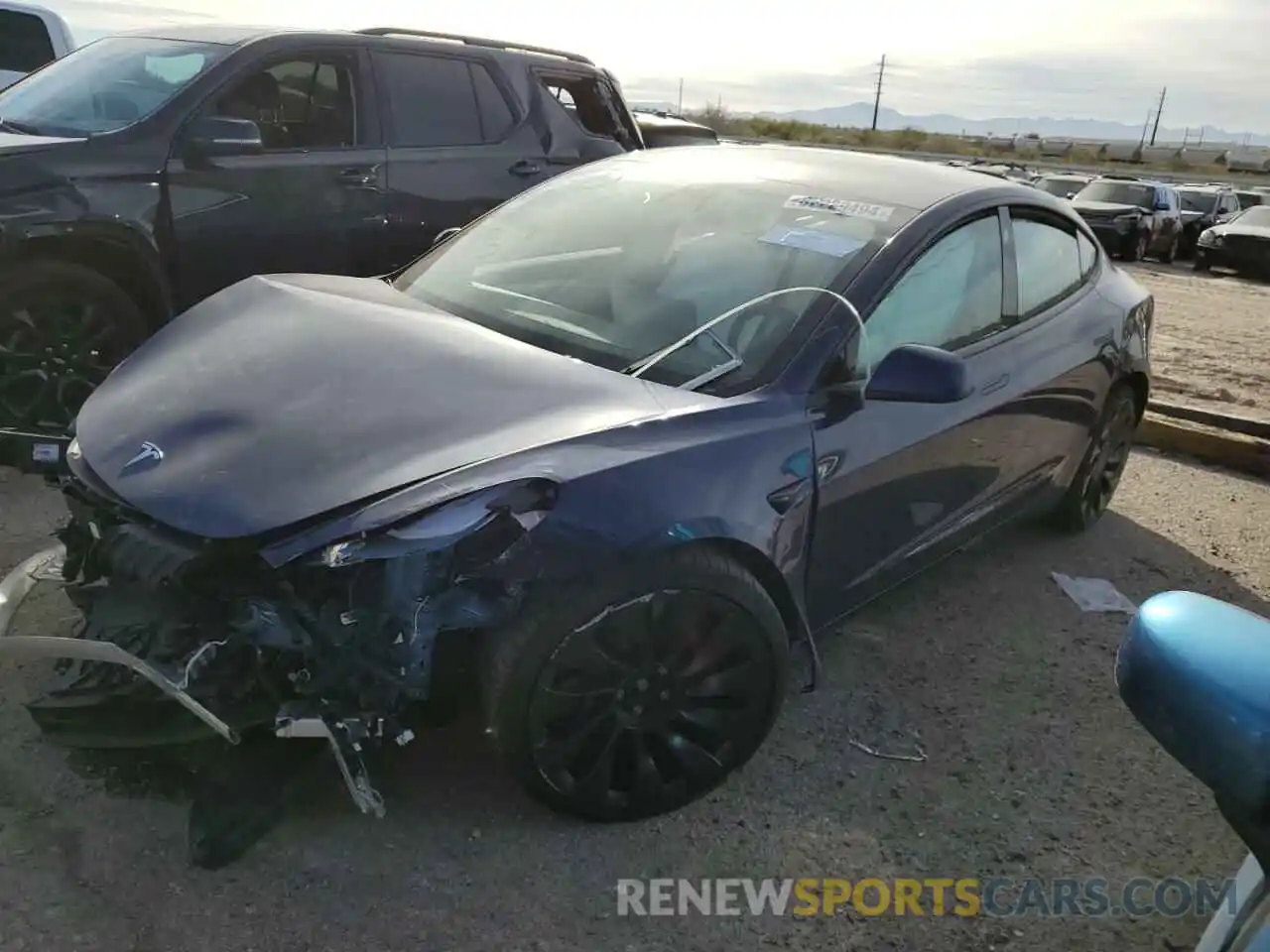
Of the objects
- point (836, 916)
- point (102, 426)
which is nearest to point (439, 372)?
point (102, 426)

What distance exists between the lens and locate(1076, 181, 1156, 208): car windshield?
66.2 feet

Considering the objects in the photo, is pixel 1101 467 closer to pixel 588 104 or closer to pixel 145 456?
pixel 588 104

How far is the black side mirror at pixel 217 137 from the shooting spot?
4.73 meters

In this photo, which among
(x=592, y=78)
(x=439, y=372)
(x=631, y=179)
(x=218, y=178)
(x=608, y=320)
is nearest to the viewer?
(x=439, y=372)

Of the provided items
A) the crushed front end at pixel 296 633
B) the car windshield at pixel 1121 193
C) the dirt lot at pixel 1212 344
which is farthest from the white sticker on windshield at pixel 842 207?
the car windshield at pixel 1121 193

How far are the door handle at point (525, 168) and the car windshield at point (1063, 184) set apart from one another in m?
19.5

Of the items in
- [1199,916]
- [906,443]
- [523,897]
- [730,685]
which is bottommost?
[1199,916]

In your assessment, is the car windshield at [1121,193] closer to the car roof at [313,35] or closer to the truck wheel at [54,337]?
the car roof at [313,35]

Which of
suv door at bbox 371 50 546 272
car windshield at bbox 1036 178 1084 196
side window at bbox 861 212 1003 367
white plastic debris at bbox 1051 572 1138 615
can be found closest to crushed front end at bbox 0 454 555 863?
side window at bbox 861 212 1003 367

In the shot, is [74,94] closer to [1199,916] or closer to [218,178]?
[218,178]

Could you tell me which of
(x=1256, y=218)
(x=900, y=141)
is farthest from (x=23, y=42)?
(x=900, y=141)

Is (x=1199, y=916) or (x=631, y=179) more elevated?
(x=631, y=179)

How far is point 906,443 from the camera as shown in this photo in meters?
3.21

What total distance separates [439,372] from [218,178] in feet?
8.84
